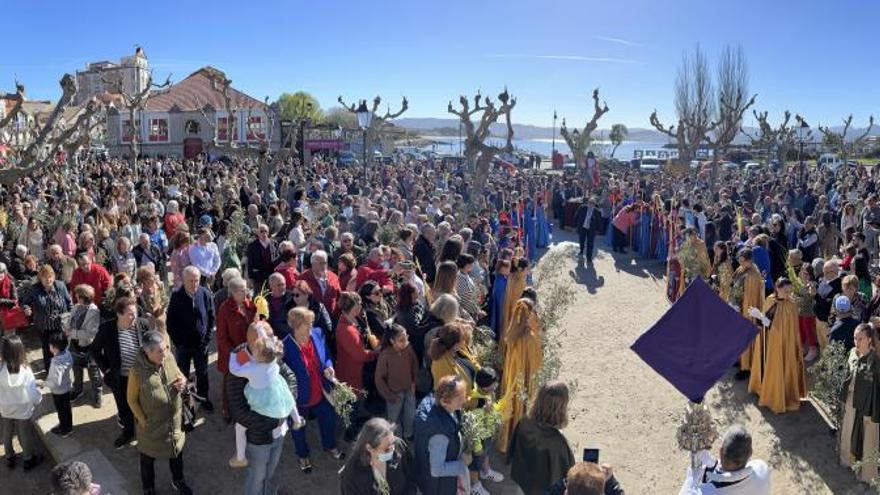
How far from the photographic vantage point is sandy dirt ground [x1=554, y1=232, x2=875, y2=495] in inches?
244

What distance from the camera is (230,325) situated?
6.29 metres

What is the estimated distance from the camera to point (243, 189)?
15688mm

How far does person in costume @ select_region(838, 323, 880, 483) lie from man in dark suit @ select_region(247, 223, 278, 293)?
686 cm

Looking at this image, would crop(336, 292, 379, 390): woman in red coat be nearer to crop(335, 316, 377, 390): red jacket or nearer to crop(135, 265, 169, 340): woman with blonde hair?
crop(335, 316, 377, 390): red jacket

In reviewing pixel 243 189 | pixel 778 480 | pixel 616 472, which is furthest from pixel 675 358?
pixel 243 189

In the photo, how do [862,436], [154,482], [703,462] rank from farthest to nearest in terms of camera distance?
[862,436] < [154,482] < [703,462]

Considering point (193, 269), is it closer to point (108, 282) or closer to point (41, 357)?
point (108, 282)

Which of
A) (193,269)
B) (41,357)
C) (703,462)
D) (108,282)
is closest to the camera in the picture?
(703,462)

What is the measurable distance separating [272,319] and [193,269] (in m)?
0.89

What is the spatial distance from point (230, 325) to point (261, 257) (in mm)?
3061

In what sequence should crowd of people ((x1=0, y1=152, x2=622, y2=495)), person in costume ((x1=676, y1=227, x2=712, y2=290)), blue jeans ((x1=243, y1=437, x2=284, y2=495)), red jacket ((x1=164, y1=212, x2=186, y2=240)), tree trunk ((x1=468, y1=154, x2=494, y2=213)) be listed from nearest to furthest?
crowd of people ((x1=0, y1=152, x2=622, y2=495)) < blue jeans ((x1=243, y1=437, x2=284, y2=495)) < person in costume ((x1=676, y1=227, x2=712, y2=290)) < red jacket ((x1=164, y1=212, x2=186, y2=240)) < tree trunk ((x1=468, y1=154, x2=494, y2=213))

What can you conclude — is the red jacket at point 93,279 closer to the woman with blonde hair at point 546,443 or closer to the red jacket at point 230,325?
the red jacket at point 230,325

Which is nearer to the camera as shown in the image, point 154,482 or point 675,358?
point 675,358

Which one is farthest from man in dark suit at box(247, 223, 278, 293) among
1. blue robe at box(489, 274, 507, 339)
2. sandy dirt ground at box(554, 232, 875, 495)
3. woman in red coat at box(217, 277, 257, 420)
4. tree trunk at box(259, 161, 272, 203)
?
tree trunk at box(259, 161, 272, 203)
